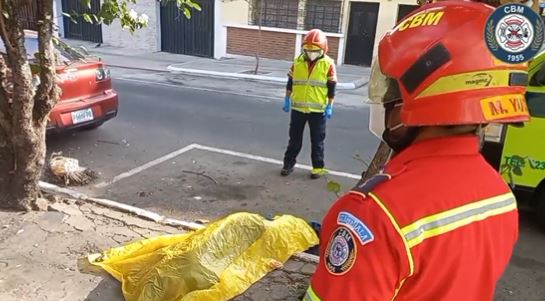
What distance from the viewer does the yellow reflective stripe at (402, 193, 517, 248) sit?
1.00 metres

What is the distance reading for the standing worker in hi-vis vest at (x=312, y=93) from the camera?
5.64m

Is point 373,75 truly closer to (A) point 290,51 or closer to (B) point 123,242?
(B) point 123,242

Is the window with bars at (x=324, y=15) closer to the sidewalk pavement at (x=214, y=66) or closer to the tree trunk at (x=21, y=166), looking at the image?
the sidewalk pavement at (x=214, y=66)

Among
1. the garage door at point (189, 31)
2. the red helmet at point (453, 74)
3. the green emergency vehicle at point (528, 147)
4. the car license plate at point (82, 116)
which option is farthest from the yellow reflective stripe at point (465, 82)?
the garage door at point (189, 31)

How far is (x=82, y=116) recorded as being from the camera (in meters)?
6.55

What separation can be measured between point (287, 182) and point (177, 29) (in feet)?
47.1

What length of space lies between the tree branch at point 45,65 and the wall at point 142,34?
1540 centimetres

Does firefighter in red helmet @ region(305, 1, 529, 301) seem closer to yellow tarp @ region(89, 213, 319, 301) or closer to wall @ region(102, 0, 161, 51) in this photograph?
yellow tarp @ region(89, 213, 319, 301)

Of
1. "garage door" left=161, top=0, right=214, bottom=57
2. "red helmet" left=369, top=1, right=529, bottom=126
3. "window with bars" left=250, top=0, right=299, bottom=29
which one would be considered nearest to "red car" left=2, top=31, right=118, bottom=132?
"red helmet" left=369, top=1, right=529, bottom=126

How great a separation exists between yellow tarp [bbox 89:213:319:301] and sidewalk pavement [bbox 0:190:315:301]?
94 mm

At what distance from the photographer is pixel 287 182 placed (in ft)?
18.9

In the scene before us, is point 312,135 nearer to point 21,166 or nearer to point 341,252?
point 21,166

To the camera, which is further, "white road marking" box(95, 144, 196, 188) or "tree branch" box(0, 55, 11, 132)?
"white road marking" box(95, 144, 196, 188)

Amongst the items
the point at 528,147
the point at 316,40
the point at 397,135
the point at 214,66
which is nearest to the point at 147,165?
the point at 316,40
